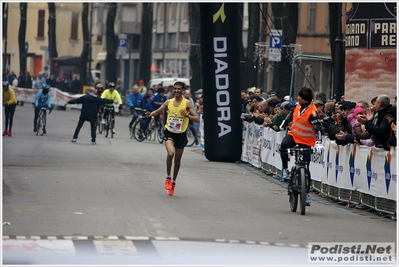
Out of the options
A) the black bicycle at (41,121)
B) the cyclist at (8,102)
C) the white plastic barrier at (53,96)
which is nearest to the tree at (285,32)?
the black bicycle at (41,121)

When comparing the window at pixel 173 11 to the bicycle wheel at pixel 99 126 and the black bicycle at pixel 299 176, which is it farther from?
the black bicycle at pixel 299 176

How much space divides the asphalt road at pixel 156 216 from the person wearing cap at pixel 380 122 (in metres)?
1.10

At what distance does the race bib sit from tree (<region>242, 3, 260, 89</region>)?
2290cm

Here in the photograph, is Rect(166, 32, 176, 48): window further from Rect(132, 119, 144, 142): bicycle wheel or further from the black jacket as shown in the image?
the black jacket

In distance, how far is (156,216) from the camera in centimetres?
1252

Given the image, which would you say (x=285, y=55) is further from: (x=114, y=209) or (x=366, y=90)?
(x=114, y=209)

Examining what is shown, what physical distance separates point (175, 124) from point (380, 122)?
3.35m

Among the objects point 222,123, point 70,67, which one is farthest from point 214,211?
point 70,67

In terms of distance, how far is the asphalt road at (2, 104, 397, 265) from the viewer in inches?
382

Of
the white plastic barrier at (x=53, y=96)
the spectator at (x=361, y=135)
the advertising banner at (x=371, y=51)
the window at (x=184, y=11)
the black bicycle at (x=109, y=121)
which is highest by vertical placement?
the window at (x=184, y=11)

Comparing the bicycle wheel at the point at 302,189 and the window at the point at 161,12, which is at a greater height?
the window at the point at 161,12

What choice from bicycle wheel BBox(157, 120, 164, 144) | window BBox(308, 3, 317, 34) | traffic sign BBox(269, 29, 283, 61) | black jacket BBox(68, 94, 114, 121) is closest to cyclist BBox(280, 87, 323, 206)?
traffic sign BBox(269, 29, 283, 61)

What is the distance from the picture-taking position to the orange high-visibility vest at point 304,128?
1415 cm

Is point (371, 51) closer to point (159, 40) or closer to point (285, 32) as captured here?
point (285, 32)
